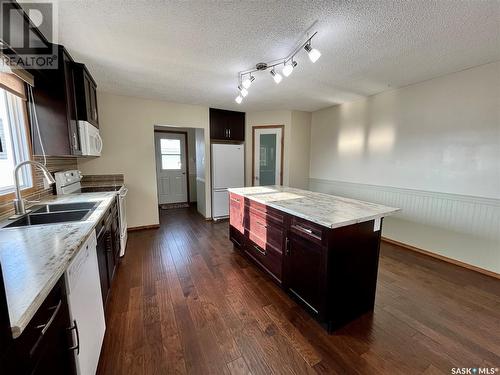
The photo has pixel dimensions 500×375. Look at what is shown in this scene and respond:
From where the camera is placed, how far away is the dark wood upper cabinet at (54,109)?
2.13 meters

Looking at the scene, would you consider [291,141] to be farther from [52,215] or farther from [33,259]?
[33,259]

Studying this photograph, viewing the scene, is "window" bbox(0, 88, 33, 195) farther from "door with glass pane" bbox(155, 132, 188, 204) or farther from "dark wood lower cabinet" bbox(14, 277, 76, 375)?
"door with glass pane" bbox(155, 132, 188, 204)

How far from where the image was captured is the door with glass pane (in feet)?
18.7

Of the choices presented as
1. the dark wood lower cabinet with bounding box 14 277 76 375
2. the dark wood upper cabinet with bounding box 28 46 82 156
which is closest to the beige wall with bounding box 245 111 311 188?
the dark wood upper cabinet with bounding box 28 46 82 156

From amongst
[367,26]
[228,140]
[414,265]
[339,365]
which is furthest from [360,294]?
[228,140]

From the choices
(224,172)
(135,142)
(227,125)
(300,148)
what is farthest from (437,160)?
(135,142)

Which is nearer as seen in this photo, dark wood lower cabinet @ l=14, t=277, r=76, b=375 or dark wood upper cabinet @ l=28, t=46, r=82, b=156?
dark wood lower cabinet @ l=14, t=277, r=76, b=375

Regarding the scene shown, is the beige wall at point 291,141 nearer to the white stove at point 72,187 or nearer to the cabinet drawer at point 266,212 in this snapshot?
the cabinet drawer at point 266,212

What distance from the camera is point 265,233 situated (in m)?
2.35

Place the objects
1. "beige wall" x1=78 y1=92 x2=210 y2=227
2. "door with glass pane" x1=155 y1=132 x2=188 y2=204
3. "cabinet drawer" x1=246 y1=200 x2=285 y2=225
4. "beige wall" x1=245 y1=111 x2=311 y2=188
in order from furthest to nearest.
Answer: "door with glass pane" x1=155 y1=132 x2=188 y2=204
"beige wall" x1=245 y1=111 x2=311 y2=188
"beige wall" x1=78 y1=92 x2=210 y2=227
"cabinet drawer" x1=246 y1=200 x2=285 y2=225

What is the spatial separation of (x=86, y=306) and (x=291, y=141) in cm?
429

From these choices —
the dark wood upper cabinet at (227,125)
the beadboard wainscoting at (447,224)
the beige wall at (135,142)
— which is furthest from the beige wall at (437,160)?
the beige wall at (135,142)

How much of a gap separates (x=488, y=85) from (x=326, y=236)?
2800mm

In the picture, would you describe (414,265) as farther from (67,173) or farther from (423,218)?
(67,173)
